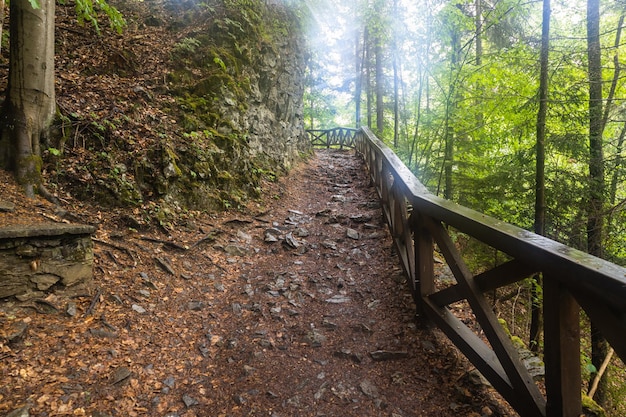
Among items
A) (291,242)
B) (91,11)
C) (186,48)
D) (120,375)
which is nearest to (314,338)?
(120,375)

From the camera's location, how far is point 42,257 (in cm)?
312

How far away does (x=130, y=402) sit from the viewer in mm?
2512

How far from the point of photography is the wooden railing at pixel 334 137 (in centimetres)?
2045

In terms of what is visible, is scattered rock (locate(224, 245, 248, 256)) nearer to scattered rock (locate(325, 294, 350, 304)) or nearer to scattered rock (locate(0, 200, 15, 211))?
scattered rock (locate(325, 294, 350, 304))

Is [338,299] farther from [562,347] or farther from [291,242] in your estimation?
[562,347]

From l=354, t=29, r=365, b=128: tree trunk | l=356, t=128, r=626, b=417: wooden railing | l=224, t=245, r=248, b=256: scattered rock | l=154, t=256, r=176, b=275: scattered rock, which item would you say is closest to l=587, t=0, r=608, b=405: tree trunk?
l=356, t=128, r=626, b=417: wooden railing

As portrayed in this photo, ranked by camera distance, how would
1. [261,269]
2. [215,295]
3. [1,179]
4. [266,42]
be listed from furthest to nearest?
[266,42], [261,269], [215,295], [1,179]

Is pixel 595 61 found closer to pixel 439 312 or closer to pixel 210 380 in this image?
pixel 439 312

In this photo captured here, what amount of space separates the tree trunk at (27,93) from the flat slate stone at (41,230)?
1348 millimetres

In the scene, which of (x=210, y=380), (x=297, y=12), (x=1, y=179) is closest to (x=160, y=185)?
(x=1, y=179)

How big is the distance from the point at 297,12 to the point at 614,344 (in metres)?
15.0

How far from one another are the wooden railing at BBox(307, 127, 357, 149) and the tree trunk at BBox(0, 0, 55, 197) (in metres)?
16.4

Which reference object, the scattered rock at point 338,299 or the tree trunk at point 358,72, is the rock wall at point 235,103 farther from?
the tree trunk at point 358,72

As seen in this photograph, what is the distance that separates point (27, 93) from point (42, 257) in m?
2.68
